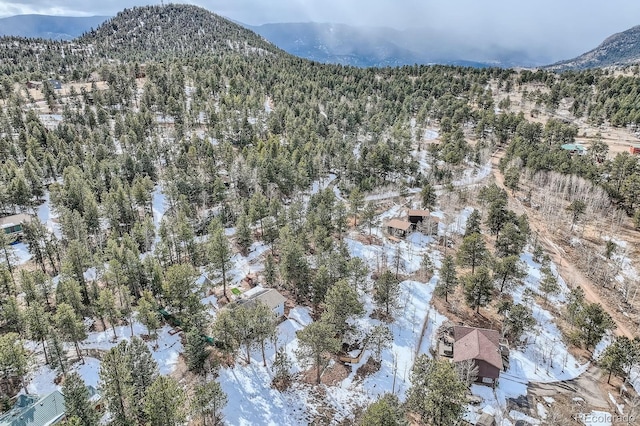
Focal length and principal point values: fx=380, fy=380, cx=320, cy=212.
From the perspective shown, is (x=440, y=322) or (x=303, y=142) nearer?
(x=440, y=322)

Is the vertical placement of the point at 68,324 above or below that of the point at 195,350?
above

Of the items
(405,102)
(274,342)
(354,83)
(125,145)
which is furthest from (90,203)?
(354,83)

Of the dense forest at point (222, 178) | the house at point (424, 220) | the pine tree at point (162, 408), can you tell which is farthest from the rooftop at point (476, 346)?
the pine tree at point (162, 408)

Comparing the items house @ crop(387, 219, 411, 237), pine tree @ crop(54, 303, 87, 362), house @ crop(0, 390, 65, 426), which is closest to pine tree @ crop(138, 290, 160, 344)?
pine tree @ crop(54, 303, 87, 362)

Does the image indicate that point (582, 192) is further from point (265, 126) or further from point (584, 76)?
point (584, 76)

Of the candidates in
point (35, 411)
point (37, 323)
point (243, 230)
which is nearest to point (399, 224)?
point (243, 230)

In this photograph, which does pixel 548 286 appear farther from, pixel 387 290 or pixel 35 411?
pixel 35 411

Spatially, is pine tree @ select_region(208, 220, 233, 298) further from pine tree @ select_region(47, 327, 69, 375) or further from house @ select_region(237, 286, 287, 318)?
pine tree @ select_region(47, 327, 69, 375)
